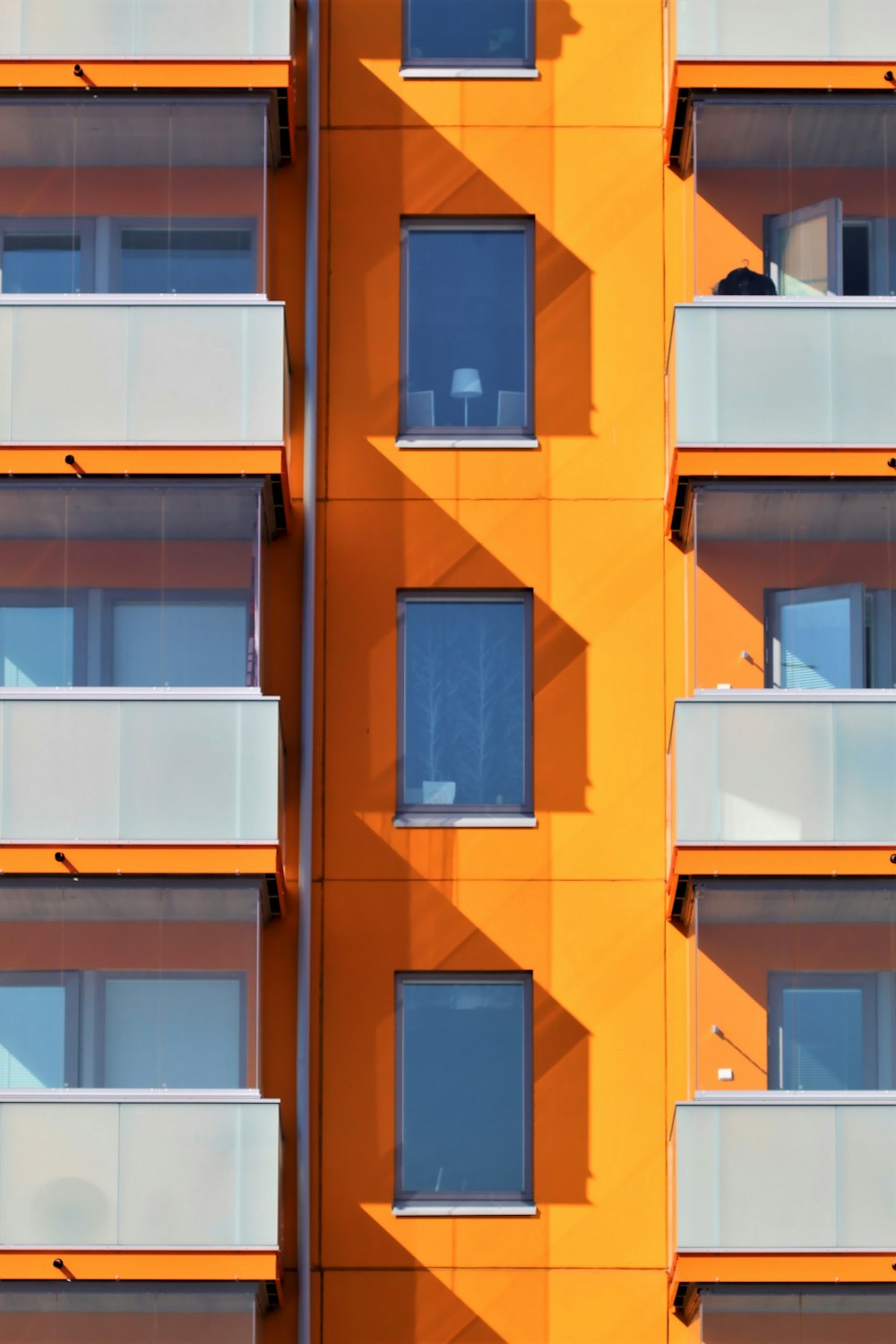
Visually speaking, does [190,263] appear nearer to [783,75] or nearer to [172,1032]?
[783,75]

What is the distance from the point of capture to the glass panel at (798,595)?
24.5 metres

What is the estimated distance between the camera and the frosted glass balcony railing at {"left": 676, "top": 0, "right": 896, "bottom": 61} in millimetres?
24750

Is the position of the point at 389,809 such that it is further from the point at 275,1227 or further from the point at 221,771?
the point at 275,1227

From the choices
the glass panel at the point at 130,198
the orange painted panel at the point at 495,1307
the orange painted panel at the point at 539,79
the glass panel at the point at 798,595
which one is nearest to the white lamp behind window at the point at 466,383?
the glass panel at the point at 130,198

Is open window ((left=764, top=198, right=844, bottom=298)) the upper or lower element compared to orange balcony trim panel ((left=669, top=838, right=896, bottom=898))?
upper

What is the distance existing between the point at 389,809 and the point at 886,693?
4197mm

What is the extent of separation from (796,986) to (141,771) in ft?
18.3

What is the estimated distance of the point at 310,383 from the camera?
2512cm

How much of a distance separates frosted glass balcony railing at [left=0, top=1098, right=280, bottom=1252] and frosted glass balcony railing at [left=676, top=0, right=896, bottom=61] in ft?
31.6

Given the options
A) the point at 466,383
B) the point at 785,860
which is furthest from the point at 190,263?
the point at 785,860

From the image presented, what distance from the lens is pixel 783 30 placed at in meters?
24.8

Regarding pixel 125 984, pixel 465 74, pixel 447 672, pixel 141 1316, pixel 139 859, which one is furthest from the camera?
pixel 465 74

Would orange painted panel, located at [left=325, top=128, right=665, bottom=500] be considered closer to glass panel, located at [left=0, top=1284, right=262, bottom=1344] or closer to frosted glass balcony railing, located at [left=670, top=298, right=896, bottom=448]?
frosted glass balcony railing, located at [left=670, top=298, right=896, bottom=448]

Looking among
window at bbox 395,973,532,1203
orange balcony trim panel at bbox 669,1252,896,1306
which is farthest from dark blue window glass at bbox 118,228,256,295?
orange balcony trim panel at bbox 669,1252,896,1306
